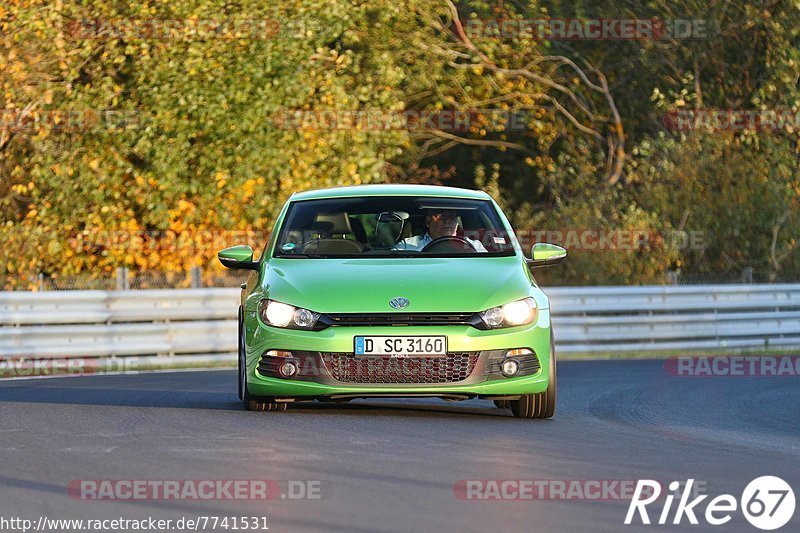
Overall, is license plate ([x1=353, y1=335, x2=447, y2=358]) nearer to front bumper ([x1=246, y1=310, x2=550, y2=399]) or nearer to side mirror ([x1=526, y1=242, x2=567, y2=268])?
front bumper ([x1=246, y1=310, x2=550, y2=399])

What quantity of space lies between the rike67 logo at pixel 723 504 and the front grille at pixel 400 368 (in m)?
2.60

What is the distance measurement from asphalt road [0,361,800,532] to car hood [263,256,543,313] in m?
0.79

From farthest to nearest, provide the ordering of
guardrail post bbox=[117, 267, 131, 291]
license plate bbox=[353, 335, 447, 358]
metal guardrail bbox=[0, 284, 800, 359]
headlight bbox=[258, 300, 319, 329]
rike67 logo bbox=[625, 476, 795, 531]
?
guardrail post bbox=[117, 267, 131, 291], metal guardrail bbox=[0, 284, 800, 359], headlight bbox=[258, 300, 319, 329], license plate bbox=[353, 335, 447, 358], rike67 logo bbox=[625, 476, 795, 531]

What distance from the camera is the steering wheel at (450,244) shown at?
39.8 feet

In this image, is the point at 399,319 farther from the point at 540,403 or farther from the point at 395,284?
the point at 540,403

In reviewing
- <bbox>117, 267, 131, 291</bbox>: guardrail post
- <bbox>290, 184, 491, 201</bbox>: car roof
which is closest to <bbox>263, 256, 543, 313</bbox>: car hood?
<bbox>290, 184, 491, 201</bbox>: car roof

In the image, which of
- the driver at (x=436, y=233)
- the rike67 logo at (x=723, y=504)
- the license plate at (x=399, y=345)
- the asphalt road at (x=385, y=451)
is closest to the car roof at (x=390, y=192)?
the driver at (x=436, y=233)

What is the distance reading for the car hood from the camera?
1103cm

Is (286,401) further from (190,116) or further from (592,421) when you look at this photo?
(190,116)

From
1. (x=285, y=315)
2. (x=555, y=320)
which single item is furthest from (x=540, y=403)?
(x=555, y=320)

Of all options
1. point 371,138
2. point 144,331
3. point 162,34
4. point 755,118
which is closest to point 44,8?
point 162,34

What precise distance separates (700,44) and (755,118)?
273 centimetres

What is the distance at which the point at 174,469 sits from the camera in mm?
8812

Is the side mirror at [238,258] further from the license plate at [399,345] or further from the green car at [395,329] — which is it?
the license plate at [399,345]
